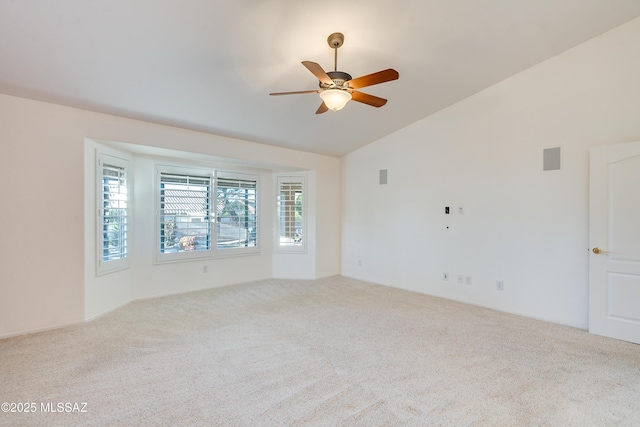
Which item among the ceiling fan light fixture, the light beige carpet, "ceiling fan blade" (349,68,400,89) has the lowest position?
the light beige carpet

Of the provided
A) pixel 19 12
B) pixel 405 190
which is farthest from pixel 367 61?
pixel 19 12

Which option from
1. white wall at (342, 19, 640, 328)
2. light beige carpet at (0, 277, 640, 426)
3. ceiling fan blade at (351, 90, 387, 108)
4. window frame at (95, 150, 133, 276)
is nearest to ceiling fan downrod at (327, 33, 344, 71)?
ceiling fan blade at (351, 90, 387, 108)

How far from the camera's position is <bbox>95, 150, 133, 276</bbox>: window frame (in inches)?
153

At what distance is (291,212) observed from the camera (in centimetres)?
616

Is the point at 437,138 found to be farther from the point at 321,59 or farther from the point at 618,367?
the point at 618,367

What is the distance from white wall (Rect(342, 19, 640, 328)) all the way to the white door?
0.16 meters

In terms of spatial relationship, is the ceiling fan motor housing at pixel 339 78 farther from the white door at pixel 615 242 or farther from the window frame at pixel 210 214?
the window frame at pixel 210 214

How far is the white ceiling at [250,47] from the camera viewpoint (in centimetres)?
247

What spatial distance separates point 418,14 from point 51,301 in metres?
5.02

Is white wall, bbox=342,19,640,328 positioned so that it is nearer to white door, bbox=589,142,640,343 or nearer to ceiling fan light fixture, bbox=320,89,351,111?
white door, bbox=589,142,640,343

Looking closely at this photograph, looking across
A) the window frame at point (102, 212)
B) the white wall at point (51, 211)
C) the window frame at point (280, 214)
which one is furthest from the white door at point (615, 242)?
the window frame at point (102, 212)

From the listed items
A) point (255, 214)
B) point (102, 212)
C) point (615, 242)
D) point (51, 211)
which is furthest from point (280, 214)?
point (615, 242)

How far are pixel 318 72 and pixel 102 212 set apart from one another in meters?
3.46

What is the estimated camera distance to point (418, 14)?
280cm
